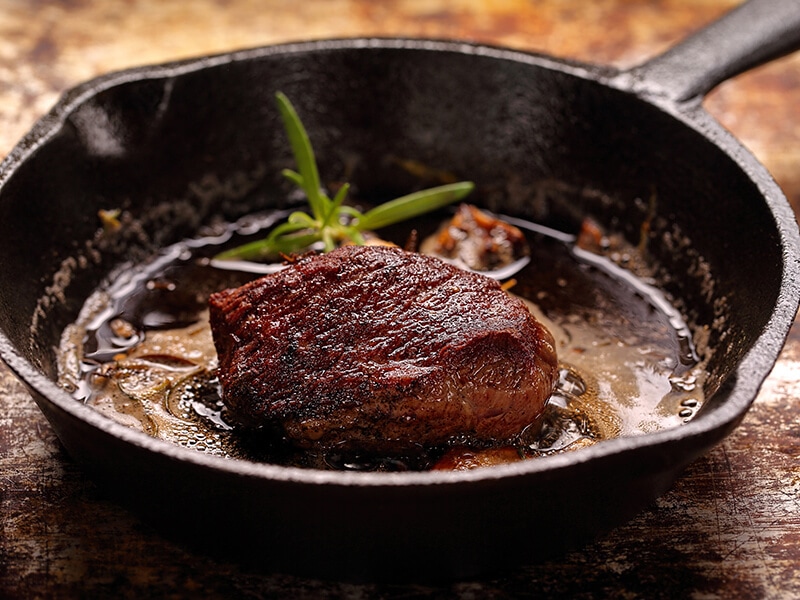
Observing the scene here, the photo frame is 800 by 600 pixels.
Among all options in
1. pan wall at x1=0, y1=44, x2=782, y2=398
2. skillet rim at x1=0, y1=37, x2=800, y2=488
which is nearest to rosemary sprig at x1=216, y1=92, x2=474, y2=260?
pan wall at x1=0, y1=44, x2=782, y2=398

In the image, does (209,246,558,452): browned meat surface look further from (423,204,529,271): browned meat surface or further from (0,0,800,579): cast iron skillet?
(423,204,529,271): browned meat surface

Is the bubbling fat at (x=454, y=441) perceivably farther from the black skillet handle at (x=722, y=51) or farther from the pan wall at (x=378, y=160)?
the black skillet handle at (x=722, y=51)

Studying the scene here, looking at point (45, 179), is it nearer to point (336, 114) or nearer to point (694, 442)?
point (336, 114)

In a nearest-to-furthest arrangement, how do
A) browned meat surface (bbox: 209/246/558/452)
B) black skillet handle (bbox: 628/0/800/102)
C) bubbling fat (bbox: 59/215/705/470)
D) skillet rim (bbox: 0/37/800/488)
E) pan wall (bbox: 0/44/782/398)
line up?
skillet rim (bbox: 0/37/800/488), browned meat surface (bbox: 209/246/558/452), bubbling fat (bbox: 59/215/705/470), pan wall (bbox: 0/44/782/398), black skillet handle (bbox: 628/0/800/102)

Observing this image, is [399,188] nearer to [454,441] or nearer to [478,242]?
[478,242]

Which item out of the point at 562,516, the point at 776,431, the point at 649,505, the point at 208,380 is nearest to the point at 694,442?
the point at 562,516

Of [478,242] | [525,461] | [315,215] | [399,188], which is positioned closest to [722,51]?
[478,242]

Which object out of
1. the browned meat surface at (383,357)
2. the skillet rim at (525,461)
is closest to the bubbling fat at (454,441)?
the browned meat surface at (383,357)
